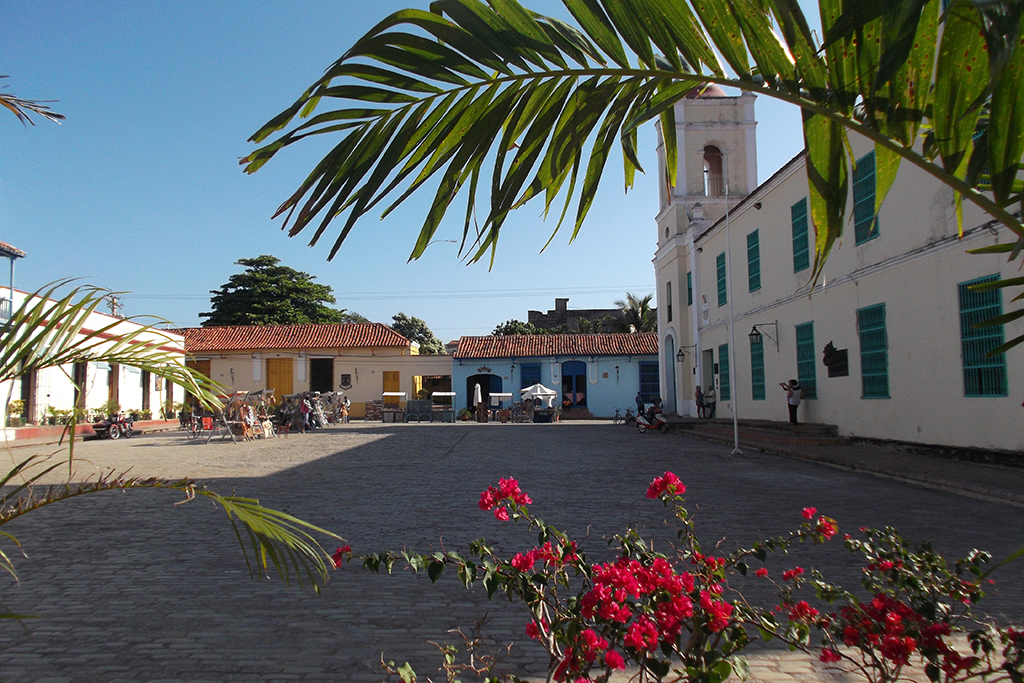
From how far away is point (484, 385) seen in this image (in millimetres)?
37906

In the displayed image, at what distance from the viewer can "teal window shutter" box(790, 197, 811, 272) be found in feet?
50.2

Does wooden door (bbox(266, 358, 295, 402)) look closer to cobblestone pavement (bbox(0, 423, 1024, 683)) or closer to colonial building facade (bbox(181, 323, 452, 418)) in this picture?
colonial building facade (bbox(181, 323, 452, 418))

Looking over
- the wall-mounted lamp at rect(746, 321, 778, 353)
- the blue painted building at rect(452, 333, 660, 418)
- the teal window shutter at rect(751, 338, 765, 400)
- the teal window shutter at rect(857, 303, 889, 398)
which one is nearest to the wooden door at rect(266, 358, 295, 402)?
the blue painted building at rect(452, 333, 660, 418)

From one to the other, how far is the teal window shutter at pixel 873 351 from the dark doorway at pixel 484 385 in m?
25.2

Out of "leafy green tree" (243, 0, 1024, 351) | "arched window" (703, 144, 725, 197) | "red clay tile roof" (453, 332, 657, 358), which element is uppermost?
"arched window" (703, 144, 725, 197)

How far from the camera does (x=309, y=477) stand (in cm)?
1068

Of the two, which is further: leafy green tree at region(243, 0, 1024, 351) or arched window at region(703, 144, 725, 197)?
arched window at region(703, 144, 725, 197)

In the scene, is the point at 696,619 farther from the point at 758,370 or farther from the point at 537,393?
the point at 537,393

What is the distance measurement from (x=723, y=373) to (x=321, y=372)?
24.4 metres

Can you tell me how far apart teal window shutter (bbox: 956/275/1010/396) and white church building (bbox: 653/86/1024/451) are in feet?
0.06

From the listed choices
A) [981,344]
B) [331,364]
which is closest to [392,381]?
[331,364]

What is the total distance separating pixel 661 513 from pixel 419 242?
233 inches

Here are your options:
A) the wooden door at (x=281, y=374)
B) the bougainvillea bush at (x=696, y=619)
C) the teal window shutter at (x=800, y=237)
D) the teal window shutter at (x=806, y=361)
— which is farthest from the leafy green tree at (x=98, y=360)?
the wooden door at (x=281, y=374)

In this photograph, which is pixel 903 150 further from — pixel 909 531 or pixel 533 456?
pixel 533 456
